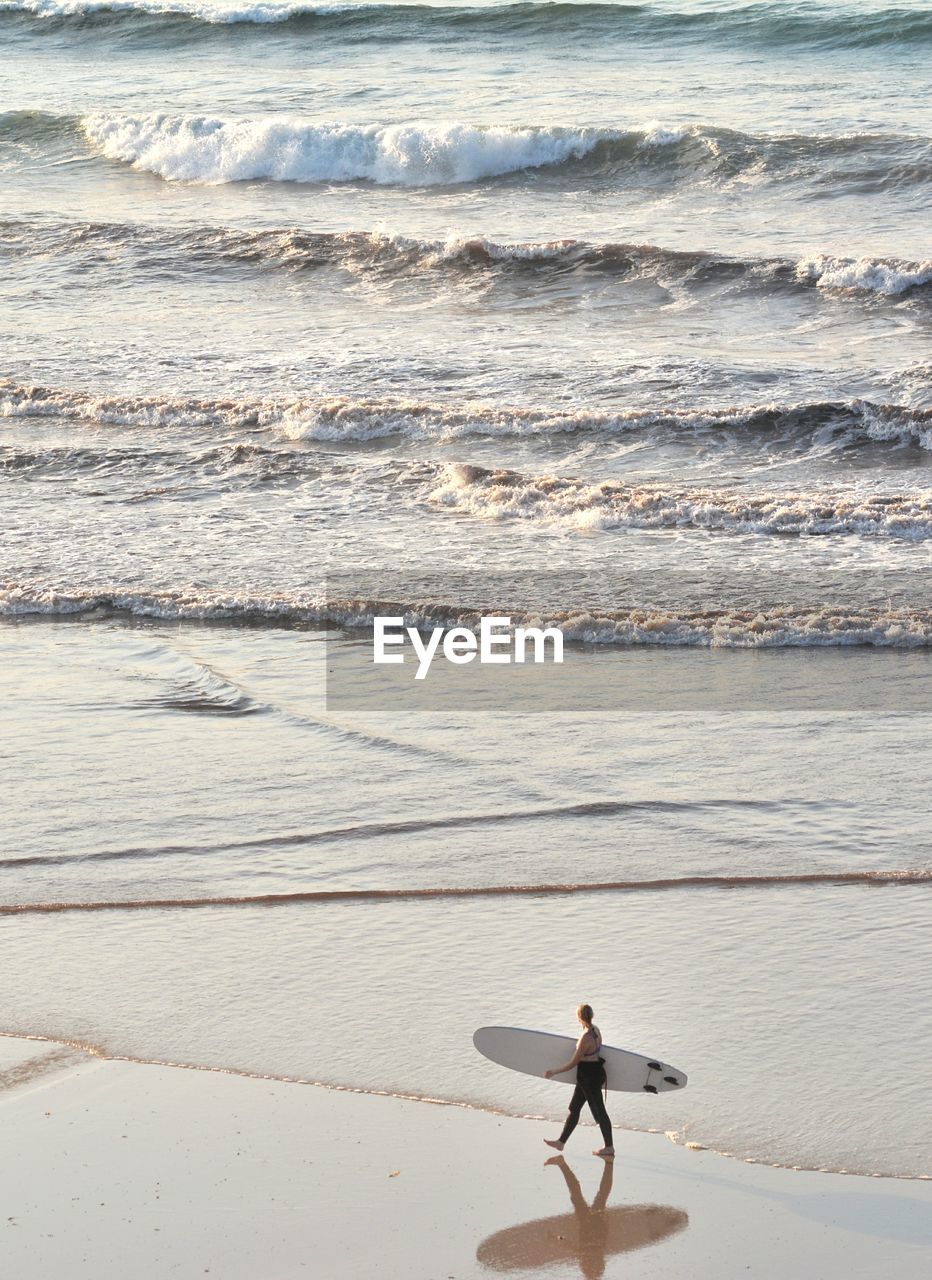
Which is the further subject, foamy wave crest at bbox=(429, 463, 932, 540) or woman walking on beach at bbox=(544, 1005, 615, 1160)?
foamy wave crest at bbox=(429, 463, 932, 540)

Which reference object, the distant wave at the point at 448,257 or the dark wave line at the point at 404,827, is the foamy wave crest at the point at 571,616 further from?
the distant wave at the point at 448,257

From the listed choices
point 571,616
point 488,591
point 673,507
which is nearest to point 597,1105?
point 571,616

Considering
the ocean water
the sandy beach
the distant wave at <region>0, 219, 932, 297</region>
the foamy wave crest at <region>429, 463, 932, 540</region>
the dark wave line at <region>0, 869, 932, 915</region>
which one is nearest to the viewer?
the sandy beach

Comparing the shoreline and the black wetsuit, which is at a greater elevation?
the black wetsuit

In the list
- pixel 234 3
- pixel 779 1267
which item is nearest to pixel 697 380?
pixel 779 1267

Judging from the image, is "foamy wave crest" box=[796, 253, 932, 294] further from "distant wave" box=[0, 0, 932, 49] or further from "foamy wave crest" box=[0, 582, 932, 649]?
"distant wave" box=[0, 0, 932, 49]

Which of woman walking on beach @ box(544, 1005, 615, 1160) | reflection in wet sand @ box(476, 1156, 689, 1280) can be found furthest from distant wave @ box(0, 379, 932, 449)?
reflection in wet sand @ box(476, 1156, 689, 1280)

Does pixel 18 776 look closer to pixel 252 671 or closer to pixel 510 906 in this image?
pixel 252 671

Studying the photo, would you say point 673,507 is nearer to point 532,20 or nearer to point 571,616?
point 571,616
